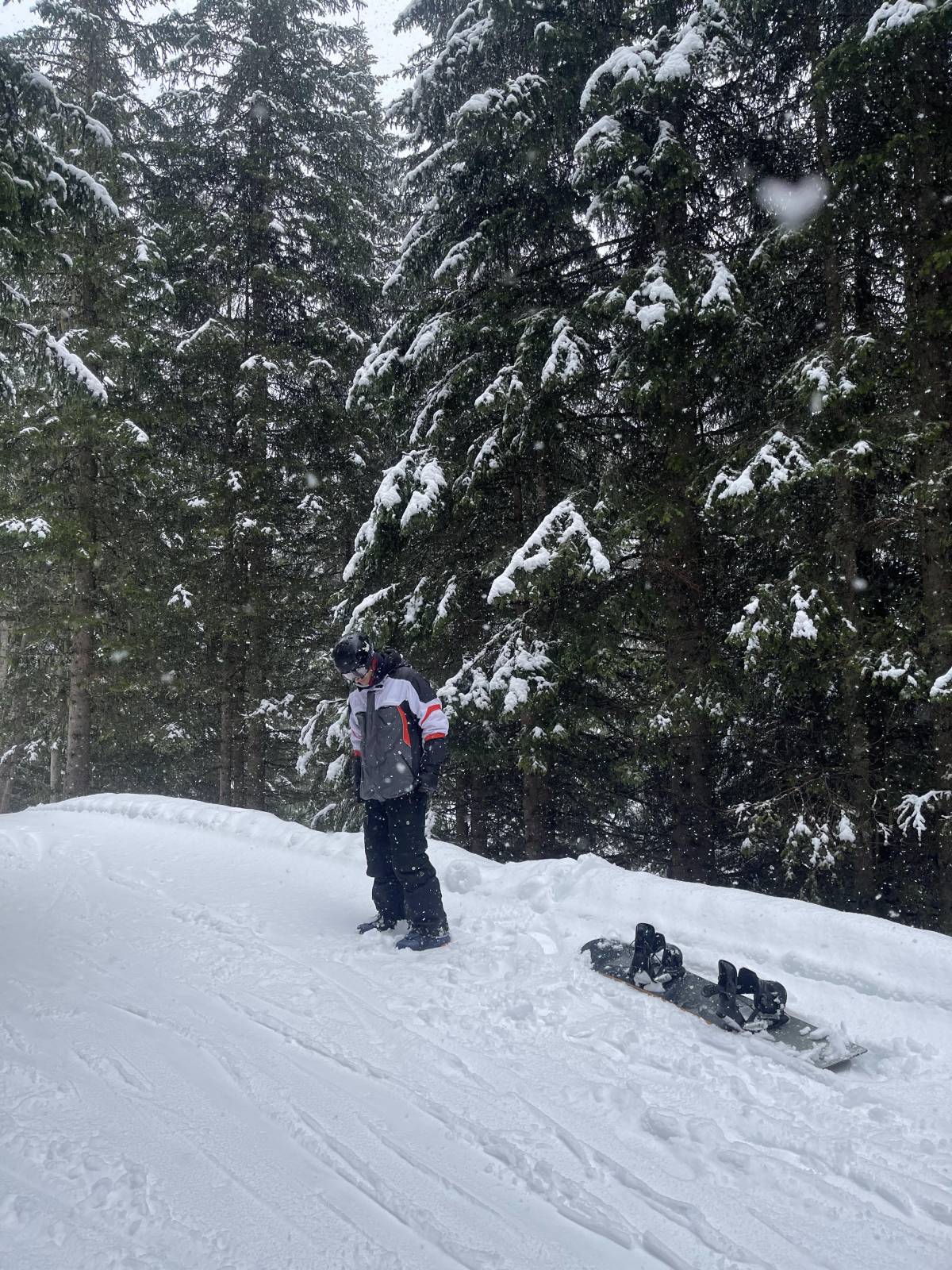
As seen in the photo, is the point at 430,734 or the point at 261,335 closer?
the point at 430,734

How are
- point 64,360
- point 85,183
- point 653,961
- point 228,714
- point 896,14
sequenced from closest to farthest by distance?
point 653,961 < point 896,14 < point 85,183 < point 64,360 < point 228,714

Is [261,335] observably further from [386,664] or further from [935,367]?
[935,367]

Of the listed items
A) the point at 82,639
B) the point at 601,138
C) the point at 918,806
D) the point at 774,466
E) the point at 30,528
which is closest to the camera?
the point at 918,806

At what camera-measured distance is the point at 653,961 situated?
13.5ft

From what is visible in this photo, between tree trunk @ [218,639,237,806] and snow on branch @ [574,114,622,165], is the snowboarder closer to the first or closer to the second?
snow on branch @ [574,114,622,165]

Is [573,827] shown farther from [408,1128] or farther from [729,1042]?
[408,1128]

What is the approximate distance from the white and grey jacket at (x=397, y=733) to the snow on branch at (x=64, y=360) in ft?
26.2

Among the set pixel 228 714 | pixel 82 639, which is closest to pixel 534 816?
pixel 228 714

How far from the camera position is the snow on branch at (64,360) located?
1017 cm

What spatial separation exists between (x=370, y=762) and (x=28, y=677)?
49.5ft

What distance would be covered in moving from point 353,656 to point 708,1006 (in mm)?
2868

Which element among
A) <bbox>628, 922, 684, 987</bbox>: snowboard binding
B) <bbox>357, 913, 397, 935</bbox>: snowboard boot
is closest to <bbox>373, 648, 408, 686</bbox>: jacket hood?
<bbox>357, 913, 397, 935</bbox>: snowboard boot

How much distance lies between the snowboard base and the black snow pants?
3.37 feet

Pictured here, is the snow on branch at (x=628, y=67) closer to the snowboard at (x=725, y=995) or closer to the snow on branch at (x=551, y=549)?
the snow on branch at (x=551, y=549)
